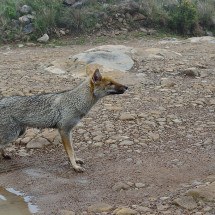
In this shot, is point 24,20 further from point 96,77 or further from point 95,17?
point 96,77

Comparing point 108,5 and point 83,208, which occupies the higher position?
point 83,208

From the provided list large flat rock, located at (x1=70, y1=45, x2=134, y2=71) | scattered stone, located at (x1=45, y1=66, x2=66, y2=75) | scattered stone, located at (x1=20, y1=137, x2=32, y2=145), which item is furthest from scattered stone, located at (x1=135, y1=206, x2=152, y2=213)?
scattered stone, located at (x1=45, y1=66, x2=66, y2=75)

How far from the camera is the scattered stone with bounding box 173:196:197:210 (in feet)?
17.5

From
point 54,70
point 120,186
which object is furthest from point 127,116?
point 54,70

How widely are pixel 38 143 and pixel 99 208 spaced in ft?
7.78

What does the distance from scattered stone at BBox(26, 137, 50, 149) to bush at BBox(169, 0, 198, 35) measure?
10.3 metres

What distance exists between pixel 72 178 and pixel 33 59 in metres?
6.43

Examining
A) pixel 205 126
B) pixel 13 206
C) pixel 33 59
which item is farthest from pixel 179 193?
pixel 33 59

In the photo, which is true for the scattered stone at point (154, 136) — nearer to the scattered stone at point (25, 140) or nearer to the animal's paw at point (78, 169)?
the animal's paw at point (78, 169)

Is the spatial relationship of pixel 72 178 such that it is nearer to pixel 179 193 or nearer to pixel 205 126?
pixel 179 193

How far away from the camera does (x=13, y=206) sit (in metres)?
5.84

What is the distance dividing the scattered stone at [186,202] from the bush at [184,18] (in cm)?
1197

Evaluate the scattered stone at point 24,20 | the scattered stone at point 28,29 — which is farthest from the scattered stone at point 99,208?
the scattered stone at point 24,20

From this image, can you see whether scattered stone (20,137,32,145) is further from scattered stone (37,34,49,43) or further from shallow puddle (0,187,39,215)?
scattered stone (37,34,49,43)
